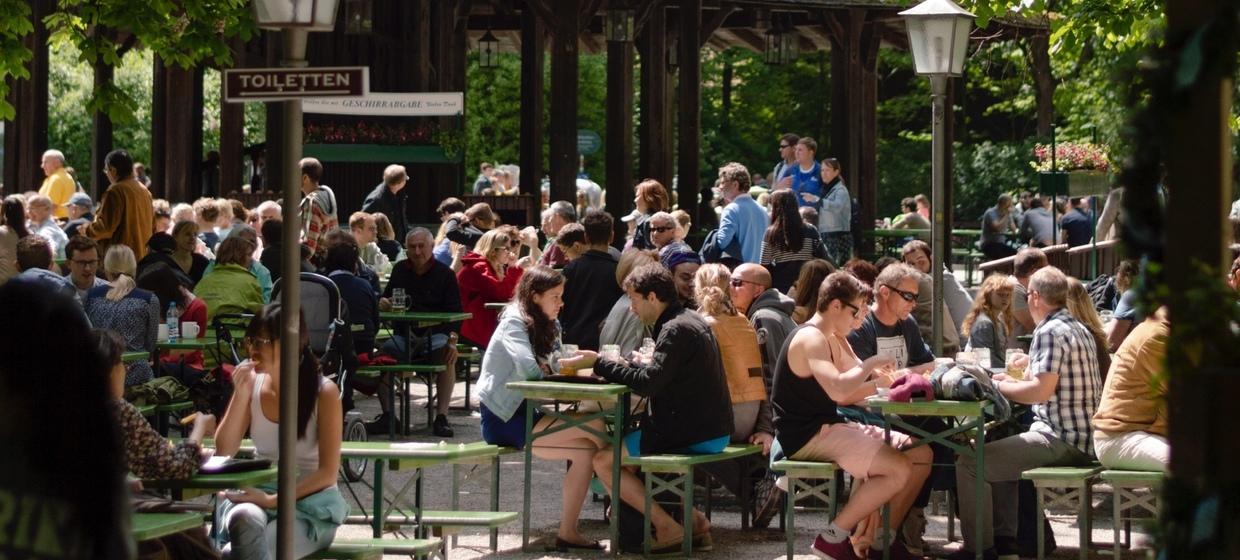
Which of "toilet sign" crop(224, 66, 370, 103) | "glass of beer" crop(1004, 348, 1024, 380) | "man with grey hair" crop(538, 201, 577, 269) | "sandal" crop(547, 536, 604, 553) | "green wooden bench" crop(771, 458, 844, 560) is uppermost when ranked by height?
"toilet sign" crop(224, 66, 370, 103)

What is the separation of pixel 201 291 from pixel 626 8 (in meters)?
11.0

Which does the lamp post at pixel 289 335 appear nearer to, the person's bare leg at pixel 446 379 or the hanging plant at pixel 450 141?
the person's bare leg at pixel 446 379

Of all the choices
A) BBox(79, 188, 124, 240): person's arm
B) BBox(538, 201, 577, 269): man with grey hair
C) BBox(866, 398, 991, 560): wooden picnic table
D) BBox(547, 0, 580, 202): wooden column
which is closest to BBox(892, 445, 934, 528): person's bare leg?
BBox(866, 398, 991, 560): wooden picnic table

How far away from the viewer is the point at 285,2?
6758mm

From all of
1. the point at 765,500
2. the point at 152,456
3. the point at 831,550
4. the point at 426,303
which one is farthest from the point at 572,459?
the point at 426,303

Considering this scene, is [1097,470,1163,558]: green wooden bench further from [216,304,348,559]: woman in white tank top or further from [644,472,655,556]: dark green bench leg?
[216,304,348,559]: woman in white tank top

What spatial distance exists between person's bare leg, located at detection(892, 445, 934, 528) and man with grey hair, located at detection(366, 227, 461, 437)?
4.96 metres

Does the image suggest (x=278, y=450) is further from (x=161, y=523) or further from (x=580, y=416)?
(x=580, y=416)

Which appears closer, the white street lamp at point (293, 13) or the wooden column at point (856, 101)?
the white street lamp at point (293, 13)

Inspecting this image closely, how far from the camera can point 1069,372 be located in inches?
359

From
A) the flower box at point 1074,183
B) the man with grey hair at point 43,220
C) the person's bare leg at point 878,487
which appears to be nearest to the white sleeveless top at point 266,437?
the person's bare leg at point 878,487

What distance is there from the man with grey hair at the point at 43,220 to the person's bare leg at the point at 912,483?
376 inches

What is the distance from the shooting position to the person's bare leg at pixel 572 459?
31.0 feet

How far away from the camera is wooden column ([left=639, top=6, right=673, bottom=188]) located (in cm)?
2467
